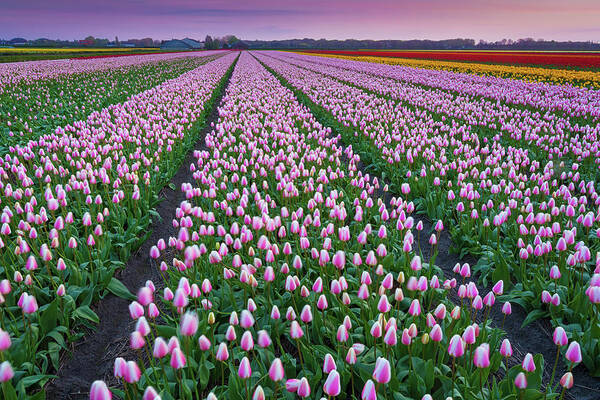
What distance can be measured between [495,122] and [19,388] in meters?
12.6

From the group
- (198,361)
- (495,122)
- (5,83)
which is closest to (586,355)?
(198,361)

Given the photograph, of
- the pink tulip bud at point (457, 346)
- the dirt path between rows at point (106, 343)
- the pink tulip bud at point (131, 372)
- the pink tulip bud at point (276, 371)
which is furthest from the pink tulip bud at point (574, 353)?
the dirt path between rows at point (106, 343)

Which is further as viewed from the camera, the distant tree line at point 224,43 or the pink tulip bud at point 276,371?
the distant tree line at point 224,43

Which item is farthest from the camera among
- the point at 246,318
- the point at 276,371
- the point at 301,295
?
the point at 301,295

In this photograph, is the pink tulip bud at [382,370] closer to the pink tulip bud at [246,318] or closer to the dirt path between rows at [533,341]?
the pink tulip bud at [246,318]

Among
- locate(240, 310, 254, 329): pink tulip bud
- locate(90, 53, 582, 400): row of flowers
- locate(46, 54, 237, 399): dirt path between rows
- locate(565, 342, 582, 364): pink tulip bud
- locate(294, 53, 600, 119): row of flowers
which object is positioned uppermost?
locate(294, 53, 600, 119): row of flowers

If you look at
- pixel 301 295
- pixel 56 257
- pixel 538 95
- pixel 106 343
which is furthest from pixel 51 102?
pixel 538 95

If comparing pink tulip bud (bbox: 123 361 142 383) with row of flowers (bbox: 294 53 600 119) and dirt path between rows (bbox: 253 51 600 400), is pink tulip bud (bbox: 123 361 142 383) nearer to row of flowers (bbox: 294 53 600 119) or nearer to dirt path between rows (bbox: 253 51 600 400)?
dirt path between rows (bbox: 253 51 600 400)

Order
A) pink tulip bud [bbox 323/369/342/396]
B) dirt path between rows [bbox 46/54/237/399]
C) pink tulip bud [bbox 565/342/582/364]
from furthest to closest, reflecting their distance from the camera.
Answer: dirt path between rows [bbox 46/54/237/399] → pink tulip bud [bbox 565/342/582/364] → pink tulip bud [bbox 323/369/342/396]

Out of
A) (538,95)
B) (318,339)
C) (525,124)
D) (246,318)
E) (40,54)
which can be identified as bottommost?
(318,339)

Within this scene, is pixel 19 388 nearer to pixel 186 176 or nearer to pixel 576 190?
pixel 186 176

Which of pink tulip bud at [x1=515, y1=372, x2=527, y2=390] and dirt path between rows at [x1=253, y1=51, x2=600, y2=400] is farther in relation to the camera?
dirt path between rows at [x1=253, y1=51, x2=600, y2=400]

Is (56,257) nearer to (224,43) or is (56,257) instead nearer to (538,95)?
(538,95)

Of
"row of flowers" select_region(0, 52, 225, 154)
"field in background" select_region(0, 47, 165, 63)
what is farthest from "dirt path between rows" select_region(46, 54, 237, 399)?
"field in background" select_region(0, 47, 165, 63)
